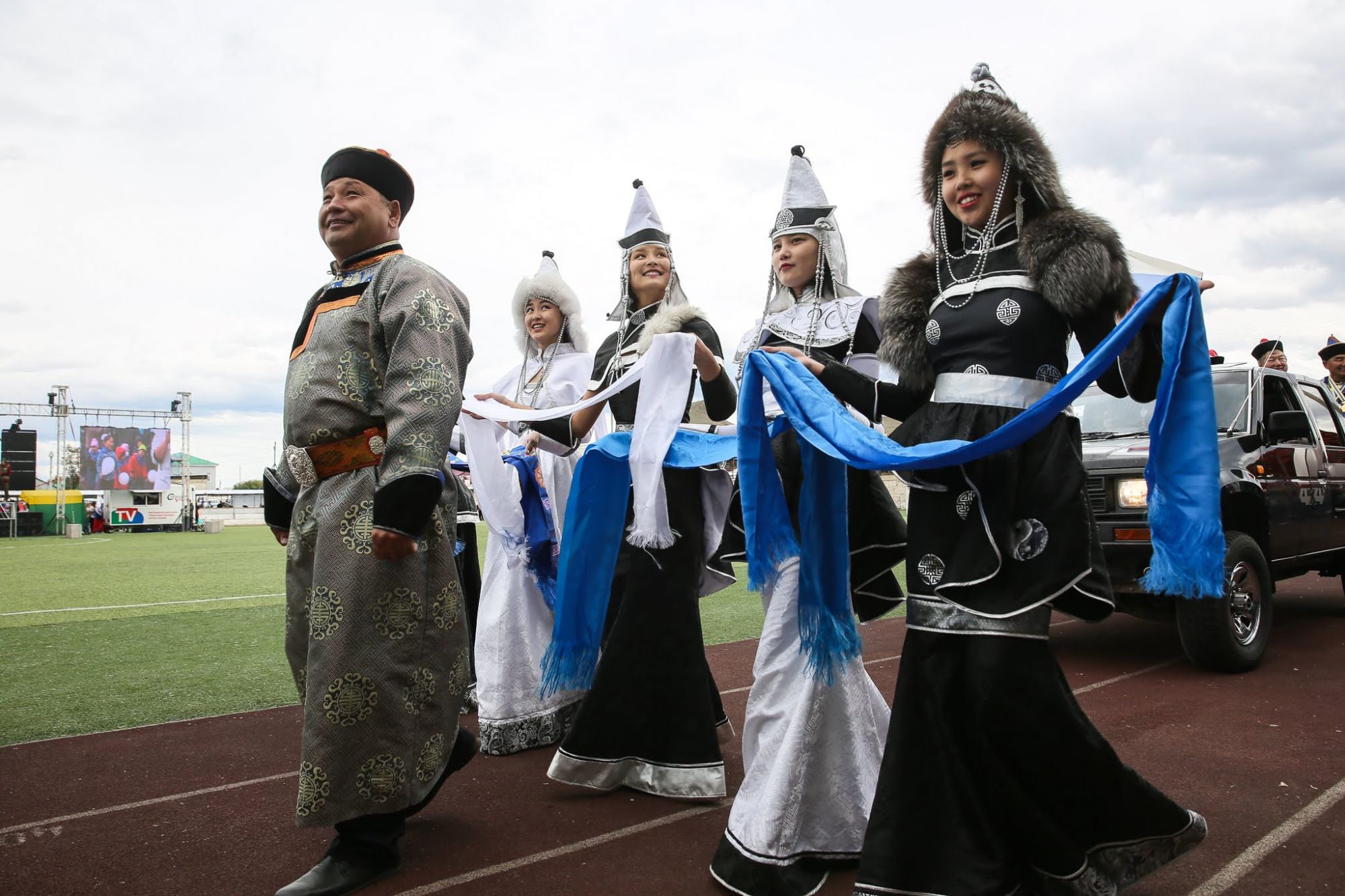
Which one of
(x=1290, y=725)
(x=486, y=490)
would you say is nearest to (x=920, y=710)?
(x=486, y=490)

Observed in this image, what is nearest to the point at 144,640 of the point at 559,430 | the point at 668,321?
the point at 559,430

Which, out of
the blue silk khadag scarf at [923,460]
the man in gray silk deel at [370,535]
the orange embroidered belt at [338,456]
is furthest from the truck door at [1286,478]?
the orange embroidered belt at [338,456]

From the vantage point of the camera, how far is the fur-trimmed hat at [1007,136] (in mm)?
2648

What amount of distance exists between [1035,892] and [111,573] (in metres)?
15.3

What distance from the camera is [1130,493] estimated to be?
19.0 ft

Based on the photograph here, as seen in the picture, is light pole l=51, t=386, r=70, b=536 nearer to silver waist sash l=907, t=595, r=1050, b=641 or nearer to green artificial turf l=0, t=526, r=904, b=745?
green artificial turf l=0, t=526, r=904, b=745

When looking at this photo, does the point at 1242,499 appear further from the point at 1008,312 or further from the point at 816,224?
the point at 1008,312

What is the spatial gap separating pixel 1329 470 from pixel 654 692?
235 inches

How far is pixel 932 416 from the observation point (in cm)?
266

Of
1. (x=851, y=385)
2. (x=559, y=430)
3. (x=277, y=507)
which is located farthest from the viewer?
(x=559, y=430)

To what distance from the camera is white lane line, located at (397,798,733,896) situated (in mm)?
2844

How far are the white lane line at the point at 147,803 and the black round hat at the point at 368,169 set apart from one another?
8.25 feet

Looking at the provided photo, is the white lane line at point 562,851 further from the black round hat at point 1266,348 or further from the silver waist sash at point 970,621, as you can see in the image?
the black round hat at point 1266,348

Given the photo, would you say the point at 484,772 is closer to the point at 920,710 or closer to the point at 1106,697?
the point at 920,710
